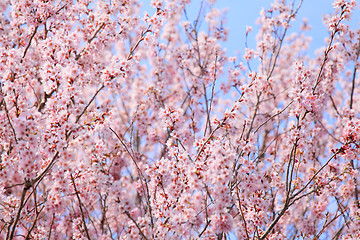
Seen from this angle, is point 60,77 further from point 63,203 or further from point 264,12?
Result: point 264,12

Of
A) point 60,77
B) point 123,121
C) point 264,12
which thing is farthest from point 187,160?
point 123,121

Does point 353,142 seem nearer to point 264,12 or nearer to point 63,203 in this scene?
point 63,203

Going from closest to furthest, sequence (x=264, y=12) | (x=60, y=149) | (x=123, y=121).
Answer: (x=60, y=149) < (x=264, y=12) < (x=123, y=121)

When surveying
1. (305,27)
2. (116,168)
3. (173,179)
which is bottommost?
(173,179)

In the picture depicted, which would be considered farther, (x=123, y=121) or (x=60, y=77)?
(x=123, y=121)

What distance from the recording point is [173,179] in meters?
4.57

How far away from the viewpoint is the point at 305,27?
13688 millimetres

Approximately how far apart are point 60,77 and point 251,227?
12.0 ft

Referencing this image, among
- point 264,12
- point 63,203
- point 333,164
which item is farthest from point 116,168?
point 264,12

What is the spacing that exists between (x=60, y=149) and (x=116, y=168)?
3.66 m

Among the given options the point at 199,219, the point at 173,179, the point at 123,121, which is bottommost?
the point at 199,219

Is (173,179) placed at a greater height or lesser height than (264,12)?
lesser

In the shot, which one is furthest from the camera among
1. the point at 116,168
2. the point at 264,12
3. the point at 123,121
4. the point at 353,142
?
the point at 123,121

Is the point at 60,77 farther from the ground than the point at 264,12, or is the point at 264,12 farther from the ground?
the point at 264,12
